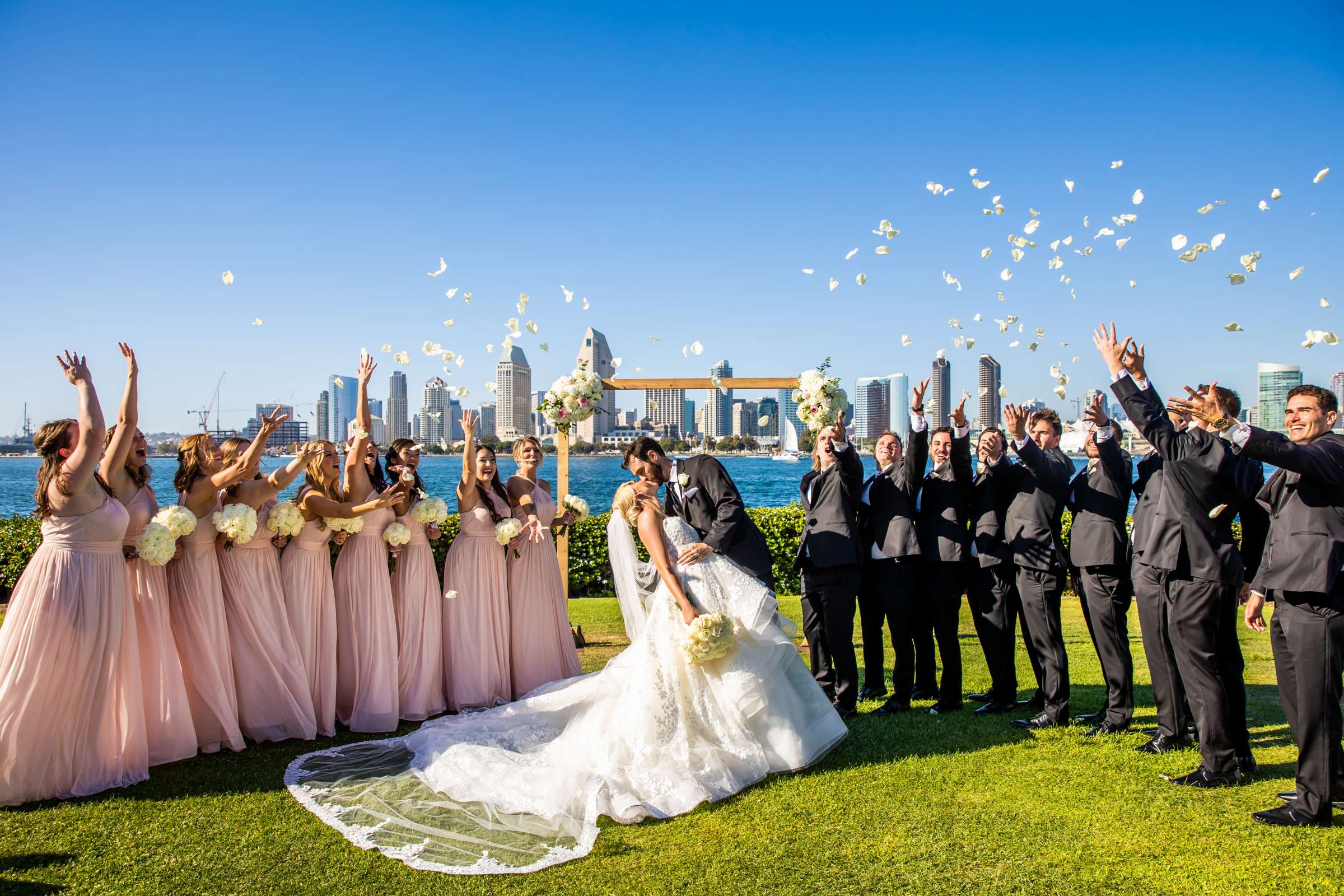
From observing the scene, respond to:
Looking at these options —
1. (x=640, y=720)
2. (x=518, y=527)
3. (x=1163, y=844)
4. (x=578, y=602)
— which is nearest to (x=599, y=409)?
(x=518, y=527)

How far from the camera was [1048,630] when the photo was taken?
21.7ft

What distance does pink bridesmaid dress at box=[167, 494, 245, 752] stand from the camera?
601 cm

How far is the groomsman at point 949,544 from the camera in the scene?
7.03m

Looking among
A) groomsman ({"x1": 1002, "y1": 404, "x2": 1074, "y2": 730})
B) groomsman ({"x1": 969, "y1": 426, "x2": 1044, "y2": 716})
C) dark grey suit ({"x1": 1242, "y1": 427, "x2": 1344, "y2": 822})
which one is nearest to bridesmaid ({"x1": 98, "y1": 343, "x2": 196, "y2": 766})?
groomsman ({"x1": 969, "y1": 426, "x2": 1044, "y2": 716})

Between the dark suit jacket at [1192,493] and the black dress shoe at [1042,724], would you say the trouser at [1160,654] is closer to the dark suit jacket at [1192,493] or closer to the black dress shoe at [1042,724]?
the dark suit jacket at [1192,493]

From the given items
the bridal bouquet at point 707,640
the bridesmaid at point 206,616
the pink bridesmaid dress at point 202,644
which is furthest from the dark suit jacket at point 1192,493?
the pink bridesmaid dress at point 202,644

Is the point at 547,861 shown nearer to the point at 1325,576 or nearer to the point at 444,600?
the point at 444,600

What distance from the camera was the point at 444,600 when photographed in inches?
298

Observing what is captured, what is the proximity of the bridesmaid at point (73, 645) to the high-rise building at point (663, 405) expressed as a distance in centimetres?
649

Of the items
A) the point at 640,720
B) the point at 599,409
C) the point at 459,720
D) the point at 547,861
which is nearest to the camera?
the point at 547,861

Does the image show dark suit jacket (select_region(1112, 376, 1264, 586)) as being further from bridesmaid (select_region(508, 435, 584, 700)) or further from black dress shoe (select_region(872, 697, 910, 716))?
bridesmaid (select_region(508, 435, 584, 700))

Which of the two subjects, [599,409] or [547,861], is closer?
Answer: [547,861]

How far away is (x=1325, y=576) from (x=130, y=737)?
7.10 meters

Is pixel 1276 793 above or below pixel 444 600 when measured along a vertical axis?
below
